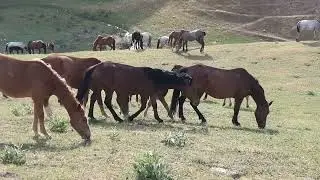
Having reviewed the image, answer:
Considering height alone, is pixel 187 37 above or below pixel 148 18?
below

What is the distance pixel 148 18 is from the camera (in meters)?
71.2

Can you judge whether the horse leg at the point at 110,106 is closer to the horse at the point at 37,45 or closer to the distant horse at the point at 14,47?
the horse at the point at 37,45

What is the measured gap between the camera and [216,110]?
23.5m

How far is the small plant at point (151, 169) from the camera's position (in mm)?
10335

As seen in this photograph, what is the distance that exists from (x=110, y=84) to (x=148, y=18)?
54.2 m

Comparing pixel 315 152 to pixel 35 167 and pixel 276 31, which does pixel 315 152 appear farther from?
pixel 276 31

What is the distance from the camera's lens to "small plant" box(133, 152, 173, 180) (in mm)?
10335

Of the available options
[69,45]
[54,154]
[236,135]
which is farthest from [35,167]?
[69,45]

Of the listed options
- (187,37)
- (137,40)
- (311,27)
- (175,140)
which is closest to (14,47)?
(137,40)

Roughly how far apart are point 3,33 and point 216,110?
141 ft

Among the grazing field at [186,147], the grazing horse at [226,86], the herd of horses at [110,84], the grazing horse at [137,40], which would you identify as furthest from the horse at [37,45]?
the grazing horse at [226,86]

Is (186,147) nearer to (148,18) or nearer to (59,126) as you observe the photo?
(59,126)

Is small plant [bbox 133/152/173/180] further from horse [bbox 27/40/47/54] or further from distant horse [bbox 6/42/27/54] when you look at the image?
distant horse [bbox 6/42/27/54]

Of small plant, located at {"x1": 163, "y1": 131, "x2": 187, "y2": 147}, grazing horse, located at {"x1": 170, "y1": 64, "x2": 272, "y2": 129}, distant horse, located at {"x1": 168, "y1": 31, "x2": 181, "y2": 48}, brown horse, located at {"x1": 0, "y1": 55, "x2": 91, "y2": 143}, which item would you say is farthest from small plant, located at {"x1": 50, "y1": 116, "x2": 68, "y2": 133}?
distant horse, located at {"x1": 168, "y1": 31, "x2": 181, "y2": 48}
